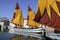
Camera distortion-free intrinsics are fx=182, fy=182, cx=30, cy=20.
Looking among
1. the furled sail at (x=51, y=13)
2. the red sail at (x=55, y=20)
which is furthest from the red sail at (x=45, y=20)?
the red sail at (x=55, y=20)

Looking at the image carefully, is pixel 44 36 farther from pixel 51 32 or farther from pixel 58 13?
pixel 58 13

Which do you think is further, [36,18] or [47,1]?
[36,18]

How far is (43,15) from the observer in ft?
28.0

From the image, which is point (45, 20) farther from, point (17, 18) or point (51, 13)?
point (17, 18)

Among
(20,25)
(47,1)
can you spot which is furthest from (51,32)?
(20,25)

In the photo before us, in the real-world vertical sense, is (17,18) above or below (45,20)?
above

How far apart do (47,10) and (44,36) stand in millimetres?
1490

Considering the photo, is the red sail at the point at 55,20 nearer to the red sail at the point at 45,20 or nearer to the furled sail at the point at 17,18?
the red sail at the point at 45,20

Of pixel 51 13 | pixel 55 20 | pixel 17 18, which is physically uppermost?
pixel 17 18

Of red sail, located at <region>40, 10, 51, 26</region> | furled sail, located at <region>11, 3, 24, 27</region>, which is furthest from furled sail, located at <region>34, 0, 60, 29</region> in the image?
furled sail, located at <region>11, 3, 24, 27</region>

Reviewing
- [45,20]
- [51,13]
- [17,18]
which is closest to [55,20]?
[51,13]

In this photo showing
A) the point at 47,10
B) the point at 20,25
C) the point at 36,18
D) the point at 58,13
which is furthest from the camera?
the point at 20,25

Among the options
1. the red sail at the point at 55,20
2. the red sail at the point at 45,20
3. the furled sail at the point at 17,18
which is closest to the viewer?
the red sail at the point at 55,20

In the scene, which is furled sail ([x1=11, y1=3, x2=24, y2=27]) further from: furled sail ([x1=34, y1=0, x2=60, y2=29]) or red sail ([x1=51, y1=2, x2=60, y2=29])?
red sail ([x1=51, y1=2, x2=60, y2=29])
